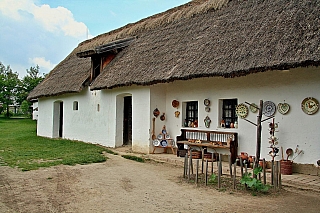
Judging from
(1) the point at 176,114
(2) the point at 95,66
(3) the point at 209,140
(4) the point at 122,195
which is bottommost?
(4) the point at 122,195

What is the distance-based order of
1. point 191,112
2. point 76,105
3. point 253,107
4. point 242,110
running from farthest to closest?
1. point 76,105
2. point 191,112
3. point 242,110
4. point 253,107

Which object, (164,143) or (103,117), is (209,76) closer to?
(164,143)

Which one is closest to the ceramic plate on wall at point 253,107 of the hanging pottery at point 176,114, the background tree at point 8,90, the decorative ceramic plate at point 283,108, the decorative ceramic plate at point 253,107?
the decorative ceramic plate at point 253,107

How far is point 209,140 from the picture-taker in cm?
864

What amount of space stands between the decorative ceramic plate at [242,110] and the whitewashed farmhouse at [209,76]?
8 cm

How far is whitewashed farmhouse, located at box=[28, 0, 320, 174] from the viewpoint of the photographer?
21.8 ft

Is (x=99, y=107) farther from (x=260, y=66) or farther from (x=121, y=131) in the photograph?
(x=260, y=66)

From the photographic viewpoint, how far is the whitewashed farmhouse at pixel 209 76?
6.66 m

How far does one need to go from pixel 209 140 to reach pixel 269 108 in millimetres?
2023

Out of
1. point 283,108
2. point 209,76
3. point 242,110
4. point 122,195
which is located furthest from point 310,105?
point 122,195

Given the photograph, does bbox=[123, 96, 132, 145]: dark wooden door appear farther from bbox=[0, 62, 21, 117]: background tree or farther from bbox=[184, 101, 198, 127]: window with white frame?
bbox=[0, 62, 21, 117]: background tree

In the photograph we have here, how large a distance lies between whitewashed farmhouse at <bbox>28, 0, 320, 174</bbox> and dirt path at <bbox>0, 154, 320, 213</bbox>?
2149mm

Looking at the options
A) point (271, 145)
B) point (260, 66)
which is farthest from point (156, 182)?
point (260, 66)

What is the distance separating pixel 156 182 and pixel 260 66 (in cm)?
328
